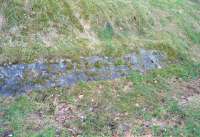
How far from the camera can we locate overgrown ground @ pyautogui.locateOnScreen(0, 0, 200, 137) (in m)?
10.1

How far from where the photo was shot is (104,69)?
12.4 meters

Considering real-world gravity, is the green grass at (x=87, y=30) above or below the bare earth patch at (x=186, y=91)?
above

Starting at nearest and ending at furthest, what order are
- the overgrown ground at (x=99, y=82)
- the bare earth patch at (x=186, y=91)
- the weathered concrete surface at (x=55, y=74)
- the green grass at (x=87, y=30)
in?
the overgrown ground at (x=99, y=82) → the weathered concrete surface at (x=55, y=74) → the green grass at (x=87, y=30) → the bare earth patch at (x=186, y=91)

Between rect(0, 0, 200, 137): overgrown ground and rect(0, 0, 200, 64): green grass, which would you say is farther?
rect(0, 0, 200, 64): green grass

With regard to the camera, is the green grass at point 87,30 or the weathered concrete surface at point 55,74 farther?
the green grass at point 87,30

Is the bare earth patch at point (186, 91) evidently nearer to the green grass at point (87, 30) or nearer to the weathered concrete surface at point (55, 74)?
the weathered concrete surface at point (55, 74)

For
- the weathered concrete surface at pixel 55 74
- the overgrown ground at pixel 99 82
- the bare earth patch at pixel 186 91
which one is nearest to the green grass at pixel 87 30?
the overgrown ground at pixel 99 82

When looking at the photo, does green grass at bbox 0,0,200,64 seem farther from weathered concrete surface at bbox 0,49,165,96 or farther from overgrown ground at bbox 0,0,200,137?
weathered concrete surface at bbox 0,49,165,96

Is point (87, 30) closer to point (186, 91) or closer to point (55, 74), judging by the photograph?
point (55, 74)

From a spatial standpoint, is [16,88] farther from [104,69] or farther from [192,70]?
[192,70]

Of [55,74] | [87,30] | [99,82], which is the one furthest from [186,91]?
[55,74]

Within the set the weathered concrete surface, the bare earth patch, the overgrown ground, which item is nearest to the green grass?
the overgrown ground

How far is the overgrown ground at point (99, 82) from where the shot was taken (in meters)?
10.1

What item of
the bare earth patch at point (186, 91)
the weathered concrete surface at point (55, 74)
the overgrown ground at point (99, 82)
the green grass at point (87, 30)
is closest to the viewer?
the overgrown ground at point (99, 82)
